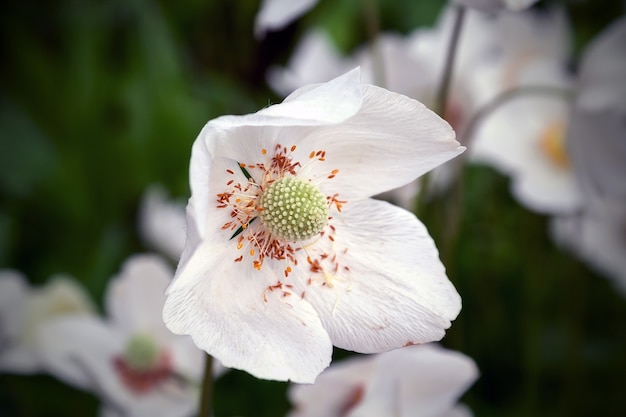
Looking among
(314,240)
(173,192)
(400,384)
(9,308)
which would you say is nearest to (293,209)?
(314,240)


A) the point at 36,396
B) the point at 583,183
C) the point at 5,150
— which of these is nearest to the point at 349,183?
the point at 583,183

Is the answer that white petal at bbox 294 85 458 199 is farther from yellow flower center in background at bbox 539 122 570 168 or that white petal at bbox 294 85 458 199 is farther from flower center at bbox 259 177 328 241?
yellow flower center in background at bbox 539 122 570 168

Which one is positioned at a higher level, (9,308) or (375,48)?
(375,48)

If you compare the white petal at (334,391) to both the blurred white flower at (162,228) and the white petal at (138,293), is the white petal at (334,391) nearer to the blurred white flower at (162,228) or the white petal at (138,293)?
the white petal at (138,293)

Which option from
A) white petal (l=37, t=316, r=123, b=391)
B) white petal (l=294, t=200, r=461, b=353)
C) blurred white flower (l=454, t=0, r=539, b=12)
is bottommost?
white petal (l=37, t=316, r=123, b=391)

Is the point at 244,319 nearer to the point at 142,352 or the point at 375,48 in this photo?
the point at 142,352

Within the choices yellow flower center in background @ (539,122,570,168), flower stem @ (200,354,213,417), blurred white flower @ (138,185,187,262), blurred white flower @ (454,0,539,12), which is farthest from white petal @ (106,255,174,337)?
yellow flower center in background @ (539,122,570,168)

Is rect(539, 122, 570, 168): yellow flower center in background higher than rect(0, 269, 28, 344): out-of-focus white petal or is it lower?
lower

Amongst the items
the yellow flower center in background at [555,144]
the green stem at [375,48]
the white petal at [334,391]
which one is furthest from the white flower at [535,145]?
the white petal at [334,391]
